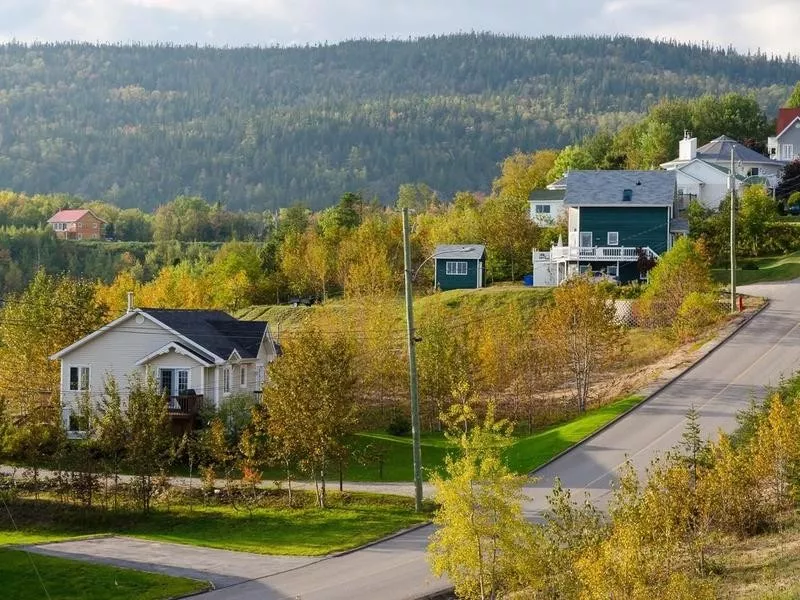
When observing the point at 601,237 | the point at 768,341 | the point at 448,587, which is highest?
the point at 601,237

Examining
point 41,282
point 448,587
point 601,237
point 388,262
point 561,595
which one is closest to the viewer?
point 561,595

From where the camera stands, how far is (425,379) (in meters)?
46.7

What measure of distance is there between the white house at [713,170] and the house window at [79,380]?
44479 mm

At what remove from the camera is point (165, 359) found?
149 feet

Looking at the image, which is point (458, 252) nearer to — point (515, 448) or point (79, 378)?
point (79, 378)

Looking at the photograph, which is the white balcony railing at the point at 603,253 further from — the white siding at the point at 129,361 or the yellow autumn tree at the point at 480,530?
the yellow autumn tree at the point at 480,530

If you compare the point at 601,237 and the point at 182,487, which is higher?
the point at 601,237

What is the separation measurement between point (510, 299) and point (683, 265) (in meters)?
11.7

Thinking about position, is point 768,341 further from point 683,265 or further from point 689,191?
point 689,191

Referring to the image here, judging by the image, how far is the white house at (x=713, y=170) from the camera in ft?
265

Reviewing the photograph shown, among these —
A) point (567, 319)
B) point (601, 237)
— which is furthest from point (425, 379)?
point (601, 237)

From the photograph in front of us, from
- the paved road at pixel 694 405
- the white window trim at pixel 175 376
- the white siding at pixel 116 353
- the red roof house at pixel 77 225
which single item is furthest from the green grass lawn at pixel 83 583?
the red roof house at pixel 77 225

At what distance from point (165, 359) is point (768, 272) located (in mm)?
34478

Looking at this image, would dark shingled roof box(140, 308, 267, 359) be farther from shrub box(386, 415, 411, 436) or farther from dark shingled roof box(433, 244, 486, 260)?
dark shingled roof box(433, 244, 486, 260)
